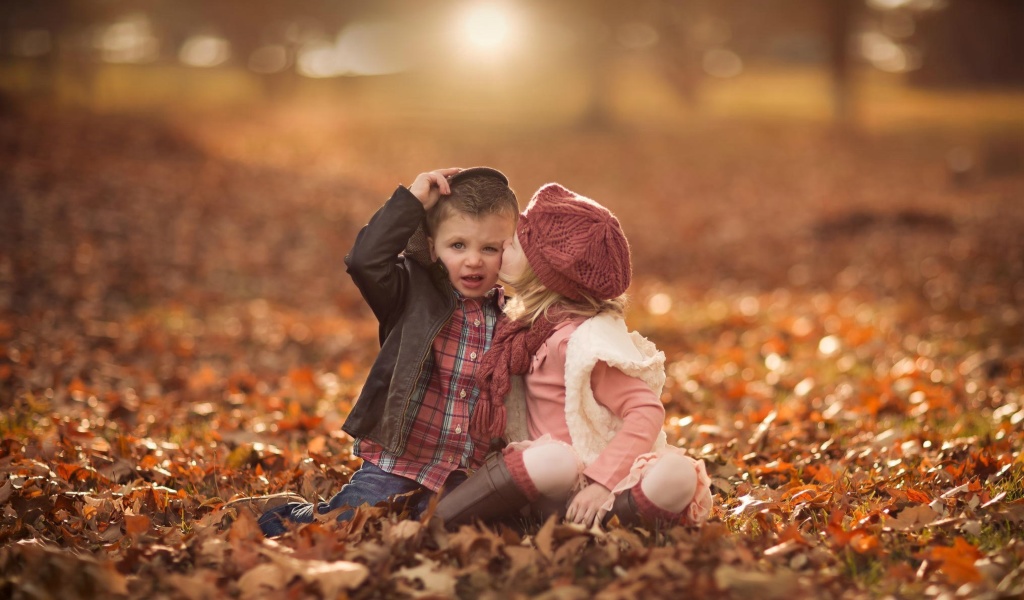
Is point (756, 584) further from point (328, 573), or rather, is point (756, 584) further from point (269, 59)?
point (269, 59)

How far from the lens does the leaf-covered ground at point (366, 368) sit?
2.69m

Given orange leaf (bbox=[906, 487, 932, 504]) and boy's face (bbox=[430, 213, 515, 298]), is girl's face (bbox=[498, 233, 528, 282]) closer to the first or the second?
boy's face (bbox=[430, 213, 515, 298])

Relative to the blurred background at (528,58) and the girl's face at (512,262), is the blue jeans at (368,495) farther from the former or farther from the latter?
the blurred background at (528,58)

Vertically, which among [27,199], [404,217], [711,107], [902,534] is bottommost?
[902,534]

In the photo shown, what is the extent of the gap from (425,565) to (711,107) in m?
32.9

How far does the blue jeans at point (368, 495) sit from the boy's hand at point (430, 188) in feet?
3.34

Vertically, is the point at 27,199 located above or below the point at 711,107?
below

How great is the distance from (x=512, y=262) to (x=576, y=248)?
28cm

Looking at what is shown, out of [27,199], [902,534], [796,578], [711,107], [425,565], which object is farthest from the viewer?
[711,107]

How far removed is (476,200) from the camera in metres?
3.24

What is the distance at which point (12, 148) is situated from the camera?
13852mm

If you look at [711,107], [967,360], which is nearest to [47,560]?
[967,360]

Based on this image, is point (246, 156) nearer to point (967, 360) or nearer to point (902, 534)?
point (967, 360)

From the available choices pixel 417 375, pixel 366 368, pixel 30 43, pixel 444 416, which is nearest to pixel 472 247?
pixel 417 375
